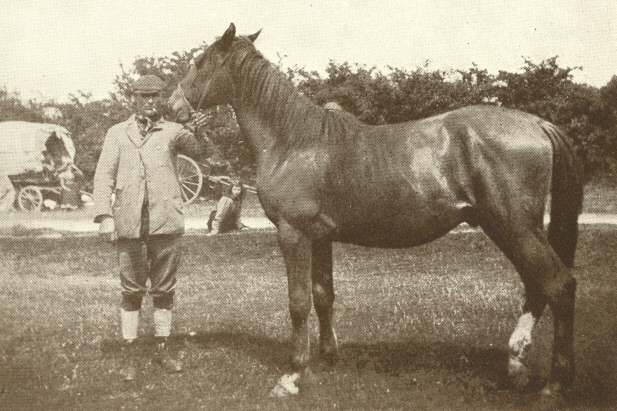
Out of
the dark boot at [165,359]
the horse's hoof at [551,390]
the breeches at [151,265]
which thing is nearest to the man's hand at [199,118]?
the breeches at [151,265]

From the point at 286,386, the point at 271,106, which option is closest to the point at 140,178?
the point at 271,106

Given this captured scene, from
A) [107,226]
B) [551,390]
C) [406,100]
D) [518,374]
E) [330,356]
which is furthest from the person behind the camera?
[406,100]

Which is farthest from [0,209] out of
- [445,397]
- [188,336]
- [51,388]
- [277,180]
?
[445,397]

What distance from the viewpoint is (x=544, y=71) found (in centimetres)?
689

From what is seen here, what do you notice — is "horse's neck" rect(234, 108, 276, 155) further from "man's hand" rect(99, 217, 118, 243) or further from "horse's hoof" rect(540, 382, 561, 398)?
"horse's hoof" rect(540, 382, 561, 398)

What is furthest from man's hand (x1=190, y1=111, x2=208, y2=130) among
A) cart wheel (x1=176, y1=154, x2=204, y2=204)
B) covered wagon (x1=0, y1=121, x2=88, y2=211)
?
cart wheel (x1=176, y1=154, x2=204, y2=204)

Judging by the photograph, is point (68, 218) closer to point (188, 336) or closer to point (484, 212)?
point (188, 336)

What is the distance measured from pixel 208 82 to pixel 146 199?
110 cm

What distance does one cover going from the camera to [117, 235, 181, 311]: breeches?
5457 mm

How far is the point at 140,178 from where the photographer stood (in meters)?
5.40

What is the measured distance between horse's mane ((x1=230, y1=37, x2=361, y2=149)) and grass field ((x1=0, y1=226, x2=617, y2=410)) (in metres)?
1.94

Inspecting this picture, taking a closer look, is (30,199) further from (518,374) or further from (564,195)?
(564,195)

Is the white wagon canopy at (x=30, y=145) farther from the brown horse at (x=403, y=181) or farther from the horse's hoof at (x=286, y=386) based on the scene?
the horse's hoof at (x=286, y=386)

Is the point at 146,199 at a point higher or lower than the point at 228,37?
lower
